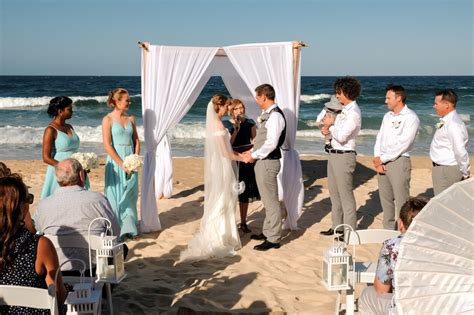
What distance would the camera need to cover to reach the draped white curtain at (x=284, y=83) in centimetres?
653

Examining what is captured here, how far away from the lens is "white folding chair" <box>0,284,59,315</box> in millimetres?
2684

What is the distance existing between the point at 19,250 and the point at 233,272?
2.72 m

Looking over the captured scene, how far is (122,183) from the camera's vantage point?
20.5 ft

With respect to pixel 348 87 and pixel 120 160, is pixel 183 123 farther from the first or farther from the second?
pixel 348 87

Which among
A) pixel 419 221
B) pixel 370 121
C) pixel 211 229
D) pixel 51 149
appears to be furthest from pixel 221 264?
pixel 370 121

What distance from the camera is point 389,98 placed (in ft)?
17.9

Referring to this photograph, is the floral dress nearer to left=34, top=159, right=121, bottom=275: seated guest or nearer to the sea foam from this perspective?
left=34, top=159, right=121, bottom=275: seated guest

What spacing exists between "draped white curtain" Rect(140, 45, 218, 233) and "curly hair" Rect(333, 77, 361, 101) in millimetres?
1819

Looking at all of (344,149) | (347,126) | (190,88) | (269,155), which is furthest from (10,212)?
(190,88)

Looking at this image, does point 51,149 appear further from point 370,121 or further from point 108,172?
point 370,121

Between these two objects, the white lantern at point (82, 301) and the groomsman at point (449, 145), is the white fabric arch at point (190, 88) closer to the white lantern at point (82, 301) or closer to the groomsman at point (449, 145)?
the groomsman at point (449, 145)

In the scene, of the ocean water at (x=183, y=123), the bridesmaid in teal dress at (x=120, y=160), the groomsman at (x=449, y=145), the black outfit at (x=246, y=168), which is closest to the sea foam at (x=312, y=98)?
the ocean water at (x=183, y=123)

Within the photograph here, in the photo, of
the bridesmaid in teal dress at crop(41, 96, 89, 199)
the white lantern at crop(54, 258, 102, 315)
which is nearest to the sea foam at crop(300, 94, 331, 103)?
the bridesmaid in teal dress at crop(41, 96, 89, 199)

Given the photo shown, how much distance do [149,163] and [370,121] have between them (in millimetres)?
17675
